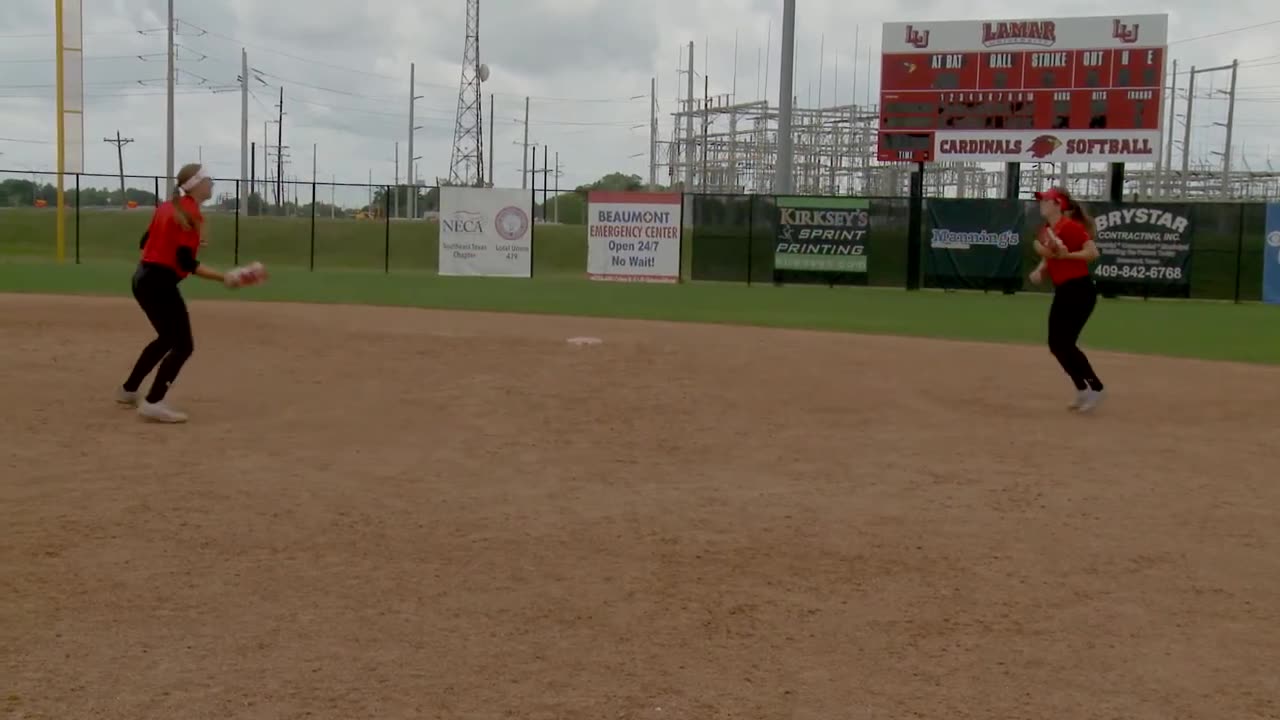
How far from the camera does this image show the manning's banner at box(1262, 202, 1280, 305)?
28.7 metres

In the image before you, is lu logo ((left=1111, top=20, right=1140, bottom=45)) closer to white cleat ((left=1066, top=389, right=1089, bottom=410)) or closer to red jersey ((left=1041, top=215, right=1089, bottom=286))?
red jersey ((left=1041, top=215, right=1089, bottom=286))

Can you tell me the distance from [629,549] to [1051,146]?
2565 centimetres

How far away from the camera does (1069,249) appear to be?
37.7ft

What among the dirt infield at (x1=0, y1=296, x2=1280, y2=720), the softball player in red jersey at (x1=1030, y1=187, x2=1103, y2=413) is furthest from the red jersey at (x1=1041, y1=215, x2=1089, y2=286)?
the dirt infield at (x1=0, y1=296, x2=1280, y2=720)

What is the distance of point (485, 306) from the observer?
23.1 meters

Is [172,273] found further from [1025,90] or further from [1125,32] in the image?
[1125,32]

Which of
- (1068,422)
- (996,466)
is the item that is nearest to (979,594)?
(996,466)

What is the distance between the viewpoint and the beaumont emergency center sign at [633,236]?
106 ft

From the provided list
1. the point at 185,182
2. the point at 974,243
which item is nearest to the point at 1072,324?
the point at 185,182

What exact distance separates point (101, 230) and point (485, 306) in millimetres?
34925

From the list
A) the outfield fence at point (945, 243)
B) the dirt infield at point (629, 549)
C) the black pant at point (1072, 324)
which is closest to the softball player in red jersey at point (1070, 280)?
the black pant at point (1072, 324)

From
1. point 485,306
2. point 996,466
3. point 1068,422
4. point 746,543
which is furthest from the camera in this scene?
point 485,306

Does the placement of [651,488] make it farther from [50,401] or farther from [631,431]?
[50,401]

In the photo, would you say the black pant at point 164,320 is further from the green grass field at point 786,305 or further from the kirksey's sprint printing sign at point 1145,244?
the kirksey's sprint printing sign at point 1145,244
